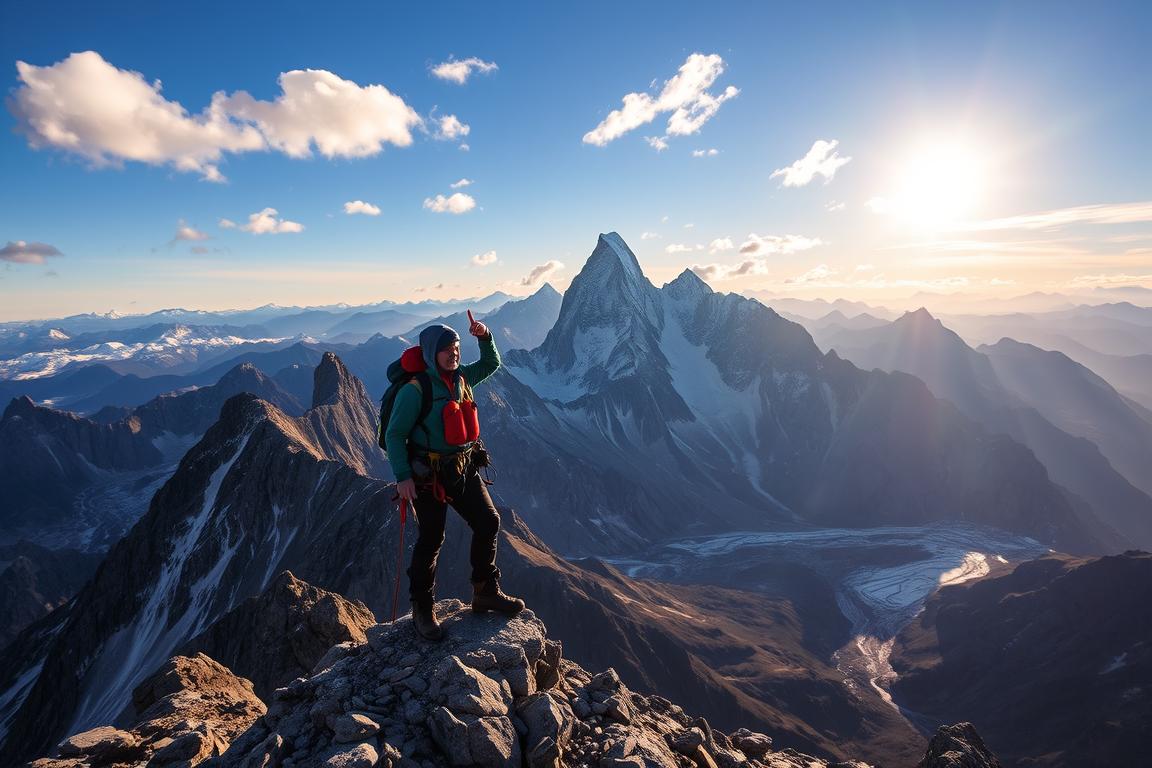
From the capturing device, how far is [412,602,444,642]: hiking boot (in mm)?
10516

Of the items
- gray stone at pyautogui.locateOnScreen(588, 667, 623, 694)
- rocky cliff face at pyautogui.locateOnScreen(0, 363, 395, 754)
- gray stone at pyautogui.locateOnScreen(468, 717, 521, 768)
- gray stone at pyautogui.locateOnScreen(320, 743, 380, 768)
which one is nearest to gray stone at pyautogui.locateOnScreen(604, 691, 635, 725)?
gray stone at pyautogui.locateOnScreen(588, 667, 623, 694)

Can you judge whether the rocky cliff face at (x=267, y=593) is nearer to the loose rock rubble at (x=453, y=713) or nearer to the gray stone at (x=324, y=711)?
the loose rock rubble at (x=453, y=713)

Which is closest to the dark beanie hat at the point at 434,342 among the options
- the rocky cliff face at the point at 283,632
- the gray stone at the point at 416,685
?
the gray stone at the point at 416,685

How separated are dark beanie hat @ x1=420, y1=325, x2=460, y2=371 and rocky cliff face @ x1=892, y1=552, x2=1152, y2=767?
373ft

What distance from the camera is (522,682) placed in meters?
9.98

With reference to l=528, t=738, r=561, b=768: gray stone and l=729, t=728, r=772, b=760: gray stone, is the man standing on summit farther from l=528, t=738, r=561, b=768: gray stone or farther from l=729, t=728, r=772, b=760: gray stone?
l=729, t=728, r=772, b=760: gray stone

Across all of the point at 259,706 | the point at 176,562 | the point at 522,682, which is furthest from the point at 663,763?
the point at 176,562

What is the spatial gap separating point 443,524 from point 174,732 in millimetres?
8913

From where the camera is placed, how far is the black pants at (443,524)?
1014cm

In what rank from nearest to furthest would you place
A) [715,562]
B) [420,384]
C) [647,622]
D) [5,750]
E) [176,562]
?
[420,384], [5,750], [176,562], [647,622], [715,562]

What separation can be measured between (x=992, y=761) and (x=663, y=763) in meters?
22.3

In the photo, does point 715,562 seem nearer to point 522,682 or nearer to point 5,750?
point 5,750

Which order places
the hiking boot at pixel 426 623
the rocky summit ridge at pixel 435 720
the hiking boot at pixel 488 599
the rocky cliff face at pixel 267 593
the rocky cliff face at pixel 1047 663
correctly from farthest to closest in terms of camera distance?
the rocky cliff face at pixel 1047 663
the rocky cliff face at pixel 267 593
the hiking boot at pixel 488 599
the hiking boot at pixel 426 623
the rocky summit ridge at pixel 435 720

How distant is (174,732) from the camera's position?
12.8 m
